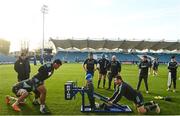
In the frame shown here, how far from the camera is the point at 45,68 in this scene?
11.6 m

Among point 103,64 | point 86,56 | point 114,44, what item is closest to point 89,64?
point 103,64

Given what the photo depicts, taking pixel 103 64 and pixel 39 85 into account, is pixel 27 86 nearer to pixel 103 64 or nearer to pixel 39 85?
pixel 39 85

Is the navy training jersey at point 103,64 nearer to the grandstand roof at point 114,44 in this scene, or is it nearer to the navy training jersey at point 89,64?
the navy training jersey at point 89,64


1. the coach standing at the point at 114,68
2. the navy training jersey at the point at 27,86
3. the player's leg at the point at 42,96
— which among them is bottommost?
the player's leg at the point at 42,96

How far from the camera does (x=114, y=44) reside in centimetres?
8581

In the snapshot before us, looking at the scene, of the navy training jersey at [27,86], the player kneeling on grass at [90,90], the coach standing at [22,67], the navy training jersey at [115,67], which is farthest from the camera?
the navy training jersey at [115,67]

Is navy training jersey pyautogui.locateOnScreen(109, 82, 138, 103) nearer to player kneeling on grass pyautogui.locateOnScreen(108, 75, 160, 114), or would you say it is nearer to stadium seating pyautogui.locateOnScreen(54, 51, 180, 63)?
player kneeling on grass pyautogui.locateOnScreen(108, 75, 160, 114)

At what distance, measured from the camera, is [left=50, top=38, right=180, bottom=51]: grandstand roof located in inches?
3324

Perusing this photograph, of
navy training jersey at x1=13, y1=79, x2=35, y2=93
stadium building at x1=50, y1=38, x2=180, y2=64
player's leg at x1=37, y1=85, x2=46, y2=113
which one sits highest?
stadium building at x1=50, y1=38, x2=180, y2=64

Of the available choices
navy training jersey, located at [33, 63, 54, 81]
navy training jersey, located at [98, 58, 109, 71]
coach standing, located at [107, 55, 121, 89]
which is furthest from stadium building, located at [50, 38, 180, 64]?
navy training jersey, located at [33, 63, 54, 81]

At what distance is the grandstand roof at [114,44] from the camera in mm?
84438

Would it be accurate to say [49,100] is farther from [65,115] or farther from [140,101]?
[140,101]

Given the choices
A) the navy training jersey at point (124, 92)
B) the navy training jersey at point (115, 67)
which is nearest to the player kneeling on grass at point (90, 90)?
the navy training jersey at point (124, 92)

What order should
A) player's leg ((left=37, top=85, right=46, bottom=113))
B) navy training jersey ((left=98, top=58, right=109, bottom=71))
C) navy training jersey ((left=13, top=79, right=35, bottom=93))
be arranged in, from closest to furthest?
player's leg ((left=37, top=85, right=46, bottom=113)), navy training jersey ((left=13, top=79, right=35, bottom=93)), navy training jersey ((left=98, top=58, right=109, bottom=71))
